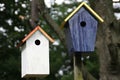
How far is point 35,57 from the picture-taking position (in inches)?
253

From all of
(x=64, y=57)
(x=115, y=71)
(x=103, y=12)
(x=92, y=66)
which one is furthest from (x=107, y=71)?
(x=64, y=57)

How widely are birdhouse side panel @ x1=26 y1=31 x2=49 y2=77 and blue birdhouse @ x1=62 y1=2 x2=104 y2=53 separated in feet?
1.29

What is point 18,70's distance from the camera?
15.4m

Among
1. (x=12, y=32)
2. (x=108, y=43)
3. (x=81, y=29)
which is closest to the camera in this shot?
(x=81, y=29)

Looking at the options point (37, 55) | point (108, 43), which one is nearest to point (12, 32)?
point (108, 43)

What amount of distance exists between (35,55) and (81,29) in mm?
Result: 738

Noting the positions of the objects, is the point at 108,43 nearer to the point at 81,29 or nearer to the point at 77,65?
the point at 81,29

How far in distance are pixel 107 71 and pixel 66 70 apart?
13187 mm

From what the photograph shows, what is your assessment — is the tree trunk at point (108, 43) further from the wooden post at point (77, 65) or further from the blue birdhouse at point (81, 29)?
the wooden post at point (77, 65)

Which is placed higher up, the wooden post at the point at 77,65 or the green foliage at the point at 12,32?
the green foliage at the point at 12,32

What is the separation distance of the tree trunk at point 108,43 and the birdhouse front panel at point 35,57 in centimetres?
225

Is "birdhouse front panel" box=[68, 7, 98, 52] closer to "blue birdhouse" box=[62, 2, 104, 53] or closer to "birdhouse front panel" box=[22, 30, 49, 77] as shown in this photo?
"blue birdhouse" box=[62, 2, 104, 53]

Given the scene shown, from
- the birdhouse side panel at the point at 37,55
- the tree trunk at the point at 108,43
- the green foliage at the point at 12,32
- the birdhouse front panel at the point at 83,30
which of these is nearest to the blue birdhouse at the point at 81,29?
the birdhouse front panel at the point at 83,30

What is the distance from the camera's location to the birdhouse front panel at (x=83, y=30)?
6.04 metres
